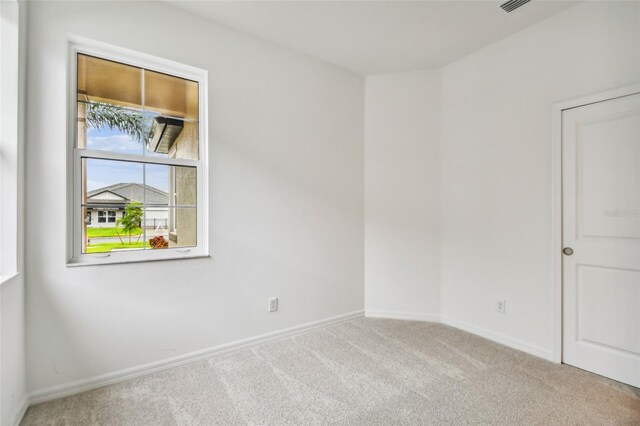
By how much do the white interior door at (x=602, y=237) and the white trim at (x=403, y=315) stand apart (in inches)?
46.4

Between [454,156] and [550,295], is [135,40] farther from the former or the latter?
[550,295]

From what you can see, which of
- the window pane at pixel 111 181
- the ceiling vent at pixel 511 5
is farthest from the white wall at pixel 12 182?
the ceiling vent at pixel 511 5

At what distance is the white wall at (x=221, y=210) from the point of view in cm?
196

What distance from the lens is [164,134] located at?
2.47 meters

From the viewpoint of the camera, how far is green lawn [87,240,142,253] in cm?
219

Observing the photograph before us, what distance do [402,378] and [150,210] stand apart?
2.21 m

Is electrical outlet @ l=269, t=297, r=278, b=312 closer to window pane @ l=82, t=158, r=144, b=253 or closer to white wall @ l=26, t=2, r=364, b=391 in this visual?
white wall @ l=26, t=2, r=364, b=391

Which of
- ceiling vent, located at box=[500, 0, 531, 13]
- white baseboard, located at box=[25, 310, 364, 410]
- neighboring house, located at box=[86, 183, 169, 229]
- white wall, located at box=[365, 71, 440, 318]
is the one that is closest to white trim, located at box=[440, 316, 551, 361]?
white wall, located at box=[365, 71, 440, 318]

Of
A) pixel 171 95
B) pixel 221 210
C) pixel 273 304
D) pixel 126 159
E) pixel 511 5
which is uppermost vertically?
pixel 511 5

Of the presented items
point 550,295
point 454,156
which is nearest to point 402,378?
point 550,295

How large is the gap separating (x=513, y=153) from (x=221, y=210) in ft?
8.41

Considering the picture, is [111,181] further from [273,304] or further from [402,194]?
[402,194]

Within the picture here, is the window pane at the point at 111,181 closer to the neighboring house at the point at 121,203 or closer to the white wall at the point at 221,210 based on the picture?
the neighboring house at the point at 121,203

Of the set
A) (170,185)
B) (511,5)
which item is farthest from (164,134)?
(511,5)
